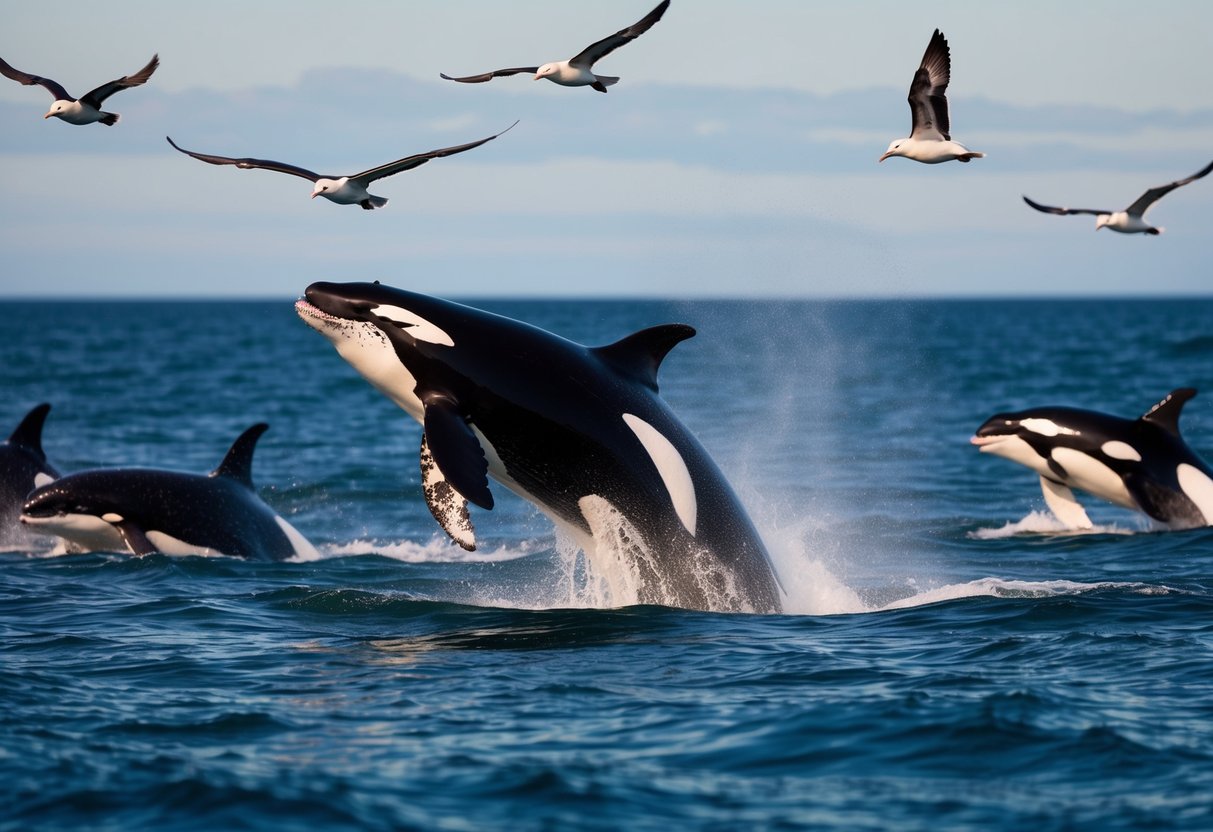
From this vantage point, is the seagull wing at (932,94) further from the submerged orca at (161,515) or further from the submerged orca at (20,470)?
the submerged orca at (20,470)

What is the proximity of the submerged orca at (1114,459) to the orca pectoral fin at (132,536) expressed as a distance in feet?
31.5

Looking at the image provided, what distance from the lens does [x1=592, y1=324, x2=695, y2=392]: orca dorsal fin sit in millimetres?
9727

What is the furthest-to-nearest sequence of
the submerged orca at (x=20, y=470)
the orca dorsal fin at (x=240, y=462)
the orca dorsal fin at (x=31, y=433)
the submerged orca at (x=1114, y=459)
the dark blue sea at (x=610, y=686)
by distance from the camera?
A: 1. the orca dorsal fin at (x=31, y=433)
2. the submerged orca at (x=1114, y=459)
3. the submerged orca at (x=20, y=470)
4. the orca dorsal fin at (x=240, y=462)
5. the dark blue sea at (x=610, y=686)

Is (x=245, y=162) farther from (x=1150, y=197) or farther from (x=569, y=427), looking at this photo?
(x=1150, y=197)

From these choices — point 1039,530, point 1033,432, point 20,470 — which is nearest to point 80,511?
point 20,470

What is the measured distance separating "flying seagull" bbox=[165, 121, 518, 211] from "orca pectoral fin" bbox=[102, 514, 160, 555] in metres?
3.55

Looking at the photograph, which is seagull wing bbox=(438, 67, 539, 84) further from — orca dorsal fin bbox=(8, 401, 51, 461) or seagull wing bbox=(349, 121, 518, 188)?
orca dorsal fin bbox=(8, 401, 51, 461)

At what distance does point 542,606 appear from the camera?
10852 mm

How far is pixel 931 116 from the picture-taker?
1408cm

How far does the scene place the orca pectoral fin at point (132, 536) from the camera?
13.8m

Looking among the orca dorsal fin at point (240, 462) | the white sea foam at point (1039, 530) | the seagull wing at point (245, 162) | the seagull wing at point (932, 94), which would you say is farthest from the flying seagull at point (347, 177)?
the white sea foam at point (1039, 530)

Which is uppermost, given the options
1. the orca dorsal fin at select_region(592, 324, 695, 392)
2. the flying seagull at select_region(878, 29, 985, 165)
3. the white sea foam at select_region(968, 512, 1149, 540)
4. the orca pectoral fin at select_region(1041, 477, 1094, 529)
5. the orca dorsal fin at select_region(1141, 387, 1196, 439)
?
the flying seagull at select_region(878, 29, 985, 165)

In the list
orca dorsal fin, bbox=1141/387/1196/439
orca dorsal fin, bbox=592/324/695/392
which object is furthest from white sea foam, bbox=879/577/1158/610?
orca dorsal fin, bbox=1141/387/1196/439

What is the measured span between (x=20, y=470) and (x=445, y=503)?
847cm
